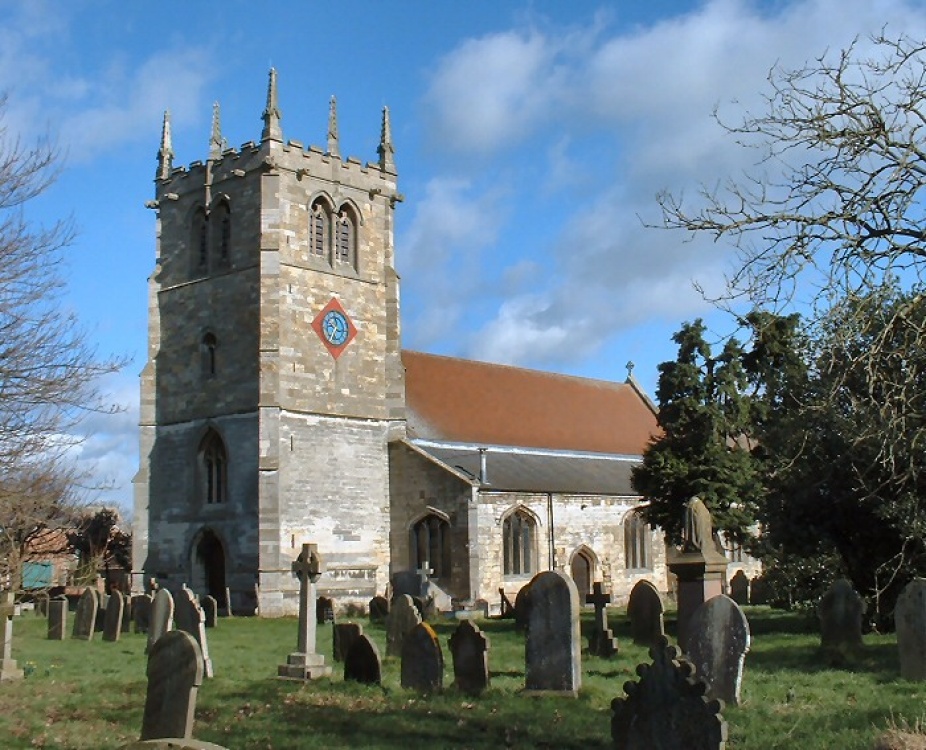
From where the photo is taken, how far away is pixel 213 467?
29.0 m

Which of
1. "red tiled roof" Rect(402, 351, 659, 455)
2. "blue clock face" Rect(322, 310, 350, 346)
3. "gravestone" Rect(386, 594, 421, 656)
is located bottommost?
"gravestone" Rect(386, 594, 421, 656)

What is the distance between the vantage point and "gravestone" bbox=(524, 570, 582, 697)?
11.0 metres

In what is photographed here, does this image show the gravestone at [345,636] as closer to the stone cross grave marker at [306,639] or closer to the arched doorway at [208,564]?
the stone cross grave marker at [306,639]

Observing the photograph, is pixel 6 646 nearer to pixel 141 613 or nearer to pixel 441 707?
pixel 441 707

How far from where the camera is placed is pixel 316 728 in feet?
31.5

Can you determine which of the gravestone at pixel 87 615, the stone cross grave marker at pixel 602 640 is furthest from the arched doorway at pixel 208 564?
the stone cross grave marker at pixel 602 640

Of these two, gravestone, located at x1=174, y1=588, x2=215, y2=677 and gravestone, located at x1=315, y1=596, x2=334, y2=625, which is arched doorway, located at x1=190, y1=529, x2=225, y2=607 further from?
gravestone, located at x1=174, y1=588, x2=215, y2=677

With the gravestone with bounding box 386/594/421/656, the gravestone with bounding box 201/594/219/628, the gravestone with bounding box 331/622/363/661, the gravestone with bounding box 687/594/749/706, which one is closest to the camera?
the gravestone with bounding box 687/594/749/706

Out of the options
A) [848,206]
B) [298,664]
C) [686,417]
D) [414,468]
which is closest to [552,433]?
[414,468]

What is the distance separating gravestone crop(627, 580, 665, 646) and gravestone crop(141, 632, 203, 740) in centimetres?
1045

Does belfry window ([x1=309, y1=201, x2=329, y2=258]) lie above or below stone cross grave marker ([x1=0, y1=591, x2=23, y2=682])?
above

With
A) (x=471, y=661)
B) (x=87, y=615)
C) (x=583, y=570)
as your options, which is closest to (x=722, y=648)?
(x=471, y=661)

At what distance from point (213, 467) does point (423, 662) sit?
18.6m

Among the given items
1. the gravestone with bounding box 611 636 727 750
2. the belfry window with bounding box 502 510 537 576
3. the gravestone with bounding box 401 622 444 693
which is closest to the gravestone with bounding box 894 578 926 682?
the gravestone with bounding box 401 622 444 693
